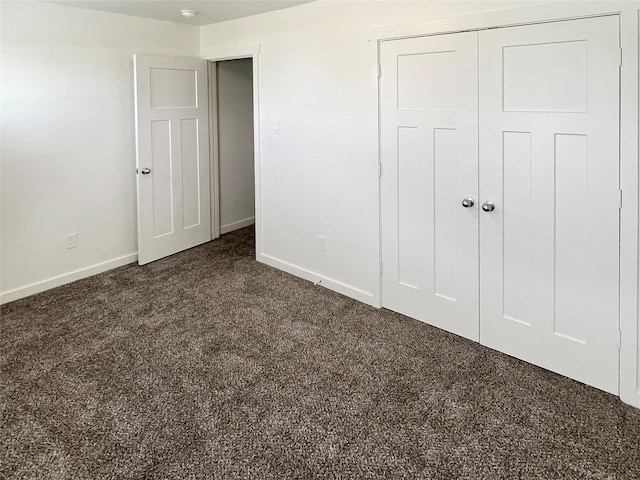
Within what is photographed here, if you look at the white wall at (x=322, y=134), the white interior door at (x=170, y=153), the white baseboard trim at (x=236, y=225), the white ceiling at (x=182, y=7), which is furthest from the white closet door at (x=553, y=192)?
the white baseboard trim at (x=236, y=225)

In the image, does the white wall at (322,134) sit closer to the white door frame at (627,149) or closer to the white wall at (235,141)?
the white door frame at (627,149)

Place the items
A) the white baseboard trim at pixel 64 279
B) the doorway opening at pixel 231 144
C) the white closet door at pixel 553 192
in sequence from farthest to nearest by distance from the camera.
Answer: the doorway opening at pixel 231 144 < the white baseboard trim at pixel 64 279 < the white closet door at pixel 553 192

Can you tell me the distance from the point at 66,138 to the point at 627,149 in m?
3.86

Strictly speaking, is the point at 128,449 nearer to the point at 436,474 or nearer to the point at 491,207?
the point at 436,474

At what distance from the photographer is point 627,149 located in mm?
2318

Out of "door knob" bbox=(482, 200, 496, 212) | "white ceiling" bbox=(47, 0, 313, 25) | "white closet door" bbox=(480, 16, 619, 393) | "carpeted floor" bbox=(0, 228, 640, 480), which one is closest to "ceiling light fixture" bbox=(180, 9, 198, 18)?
"white ceiling" bbox=(47, 0, 313, 25)

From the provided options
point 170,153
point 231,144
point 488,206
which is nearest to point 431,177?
point 488,206

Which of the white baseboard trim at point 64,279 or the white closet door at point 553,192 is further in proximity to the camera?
the white baseboard trim at point 64,279

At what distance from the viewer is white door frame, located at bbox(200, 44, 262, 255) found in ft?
14.2

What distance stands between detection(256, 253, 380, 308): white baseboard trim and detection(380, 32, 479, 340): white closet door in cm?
24

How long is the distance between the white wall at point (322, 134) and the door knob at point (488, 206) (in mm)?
832

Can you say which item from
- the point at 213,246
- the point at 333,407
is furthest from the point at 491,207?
the point at 213,246

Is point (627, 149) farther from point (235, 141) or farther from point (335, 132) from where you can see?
point (235, 141)

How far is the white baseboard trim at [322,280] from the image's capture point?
3.71 m
